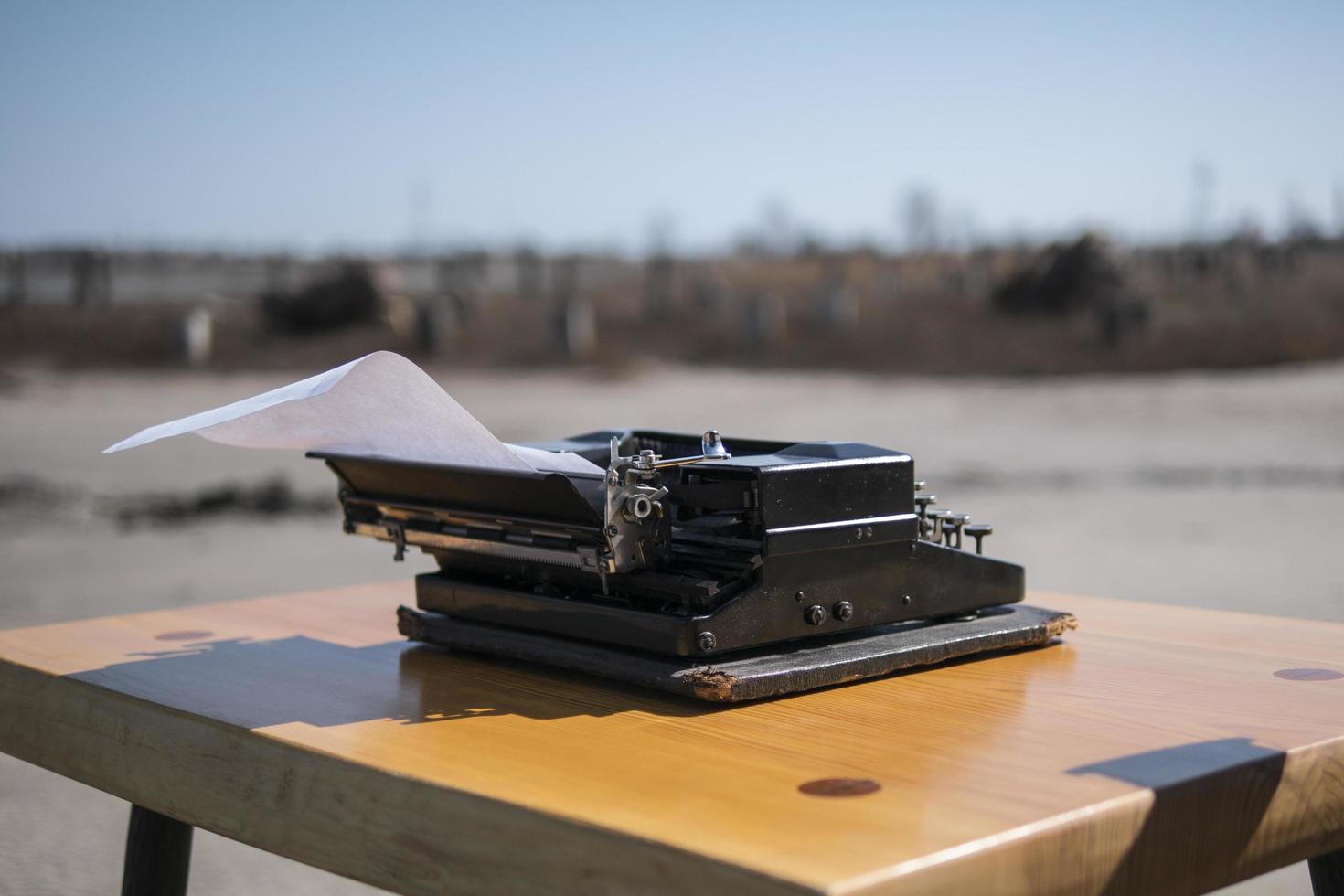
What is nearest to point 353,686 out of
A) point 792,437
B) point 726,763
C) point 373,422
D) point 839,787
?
point 373,422

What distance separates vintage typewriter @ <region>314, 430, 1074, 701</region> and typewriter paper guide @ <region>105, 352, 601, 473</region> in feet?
0.08

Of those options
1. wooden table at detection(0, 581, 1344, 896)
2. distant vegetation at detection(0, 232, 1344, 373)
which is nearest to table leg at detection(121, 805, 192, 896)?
wooden table at detection(0, 581, 1344, 896)

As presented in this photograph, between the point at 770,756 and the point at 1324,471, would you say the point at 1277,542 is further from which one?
the point at 770,756

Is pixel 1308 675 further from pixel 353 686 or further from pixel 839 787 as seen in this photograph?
pixel 353 686

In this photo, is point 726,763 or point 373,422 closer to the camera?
point 726,763

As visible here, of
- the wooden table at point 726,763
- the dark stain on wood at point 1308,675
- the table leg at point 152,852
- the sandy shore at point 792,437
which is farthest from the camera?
the sandy shore at point 792,437

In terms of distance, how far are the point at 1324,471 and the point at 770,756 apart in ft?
28.4

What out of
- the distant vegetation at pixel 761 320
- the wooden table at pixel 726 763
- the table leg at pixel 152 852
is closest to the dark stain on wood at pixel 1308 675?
the wooden table at pixel 726 763

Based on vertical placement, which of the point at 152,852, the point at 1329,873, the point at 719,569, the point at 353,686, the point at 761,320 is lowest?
the point at 152,852

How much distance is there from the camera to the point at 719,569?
1521 mm

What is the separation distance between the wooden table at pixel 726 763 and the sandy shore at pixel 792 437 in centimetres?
53

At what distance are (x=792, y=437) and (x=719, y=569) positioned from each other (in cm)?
977

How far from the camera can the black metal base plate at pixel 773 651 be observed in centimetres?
145

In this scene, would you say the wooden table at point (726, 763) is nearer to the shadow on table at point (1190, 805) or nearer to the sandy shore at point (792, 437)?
the shadow on table at point (1190, 805)
